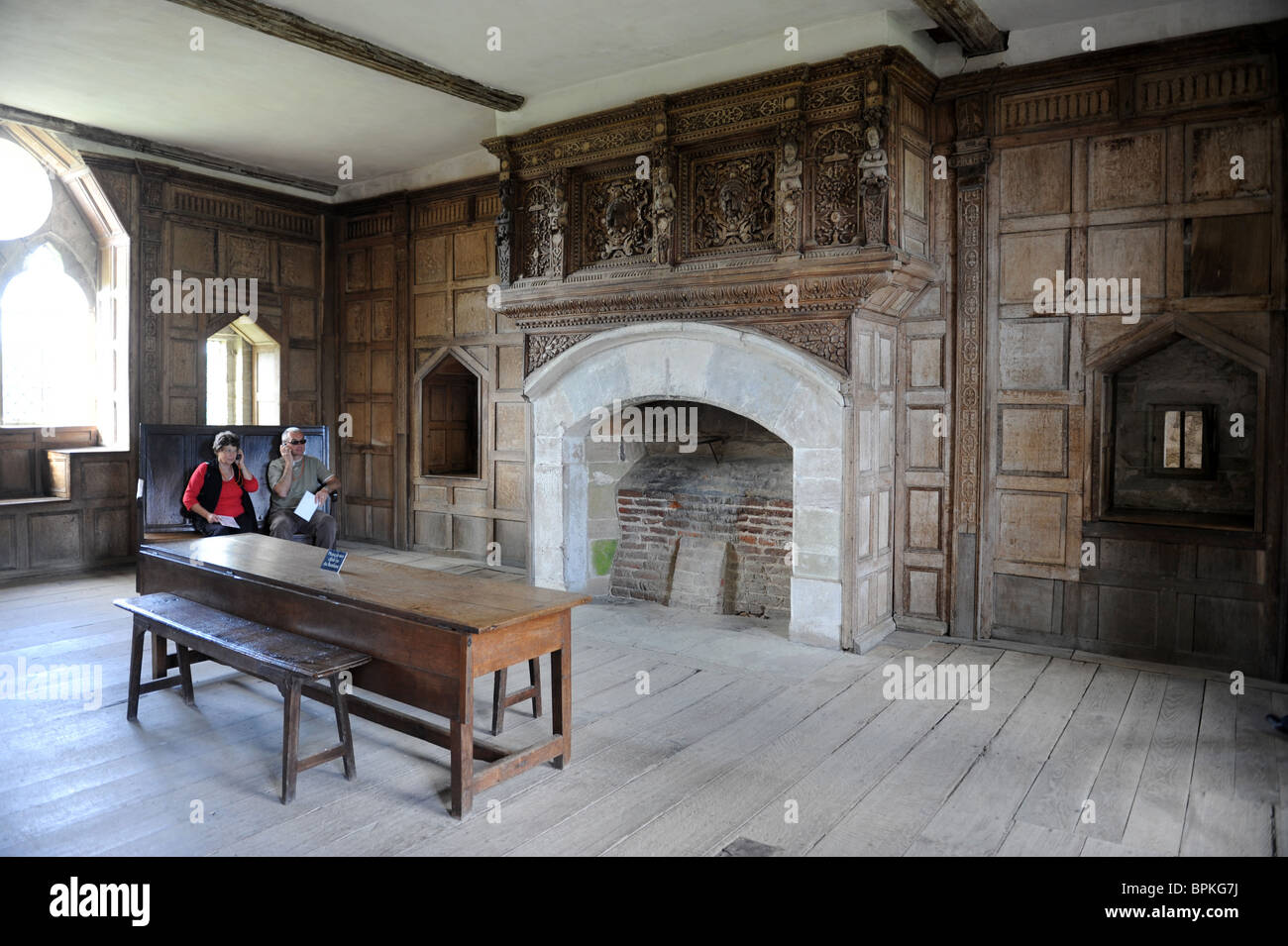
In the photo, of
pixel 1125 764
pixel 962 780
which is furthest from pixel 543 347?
pixel 1125 764

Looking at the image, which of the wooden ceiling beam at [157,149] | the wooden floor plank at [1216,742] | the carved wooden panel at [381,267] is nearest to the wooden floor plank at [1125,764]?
the wooden floor plank at [1216,742]

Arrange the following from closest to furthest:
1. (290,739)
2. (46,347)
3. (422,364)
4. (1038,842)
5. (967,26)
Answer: (1038,842) < (290,739) < (967,26) < (46,347) < (422,364)

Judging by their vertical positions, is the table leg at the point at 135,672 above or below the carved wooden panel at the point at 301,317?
below

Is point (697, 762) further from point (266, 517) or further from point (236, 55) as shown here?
point (236, 55)

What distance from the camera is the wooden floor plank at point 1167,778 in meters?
3.08

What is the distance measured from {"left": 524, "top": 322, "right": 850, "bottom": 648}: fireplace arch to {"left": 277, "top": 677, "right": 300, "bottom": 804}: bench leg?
321 centimetres

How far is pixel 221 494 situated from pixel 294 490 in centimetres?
50

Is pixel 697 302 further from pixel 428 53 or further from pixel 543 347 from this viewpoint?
pixel 428 53

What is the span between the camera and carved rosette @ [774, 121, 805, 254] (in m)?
5.37

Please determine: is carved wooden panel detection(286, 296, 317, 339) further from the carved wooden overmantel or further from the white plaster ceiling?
the carved wooden overmantel

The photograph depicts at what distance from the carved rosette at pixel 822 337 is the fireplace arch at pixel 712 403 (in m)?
0.06

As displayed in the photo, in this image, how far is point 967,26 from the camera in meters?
5.02

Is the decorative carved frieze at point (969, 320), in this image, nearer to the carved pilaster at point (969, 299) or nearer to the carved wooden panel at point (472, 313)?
the carved pilaster at point (969, 299)
